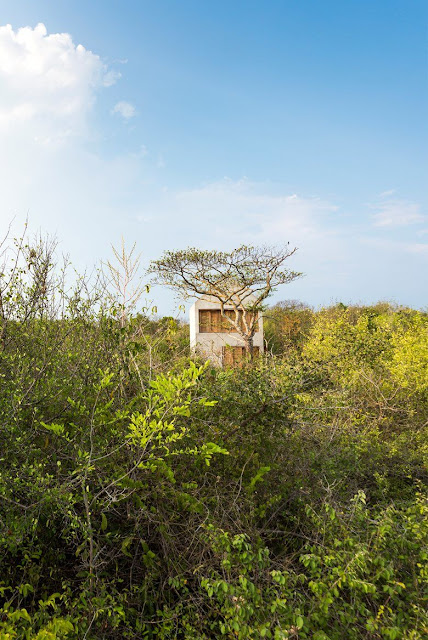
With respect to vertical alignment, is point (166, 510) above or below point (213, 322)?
below

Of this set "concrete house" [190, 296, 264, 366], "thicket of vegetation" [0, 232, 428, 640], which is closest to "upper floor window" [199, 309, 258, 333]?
"concrete house" [190, 296, 264, 366]

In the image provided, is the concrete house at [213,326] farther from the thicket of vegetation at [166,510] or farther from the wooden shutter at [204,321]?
the thicket of vegetation at [166,510]

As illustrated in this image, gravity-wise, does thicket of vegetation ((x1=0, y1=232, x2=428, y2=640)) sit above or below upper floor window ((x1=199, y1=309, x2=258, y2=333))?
below

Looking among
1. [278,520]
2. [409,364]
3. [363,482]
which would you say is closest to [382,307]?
[409,364]

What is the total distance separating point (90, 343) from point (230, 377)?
4.37 feet

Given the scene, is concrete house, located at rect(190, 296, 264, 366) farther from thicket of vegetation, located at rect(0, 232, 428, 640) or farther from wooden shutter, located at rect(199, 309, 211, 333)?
thicket of vegetation, located at rect(0, 232, 428, 640)

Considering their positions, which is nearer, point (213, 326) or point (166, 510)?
point (166, 510)

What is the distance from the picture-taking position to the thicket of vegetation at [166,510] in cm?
242

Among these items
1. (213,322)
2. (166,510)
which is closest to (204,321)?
(213,322)

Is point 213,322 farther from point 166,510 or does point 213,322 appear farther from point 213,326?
point 166,510

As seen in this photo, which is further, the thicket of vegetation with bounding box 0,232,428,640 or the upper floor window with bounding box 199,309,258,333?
the upper floor window with bounding box 199,309,258,333

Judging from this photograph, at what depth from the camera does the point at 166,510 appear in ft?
10.1

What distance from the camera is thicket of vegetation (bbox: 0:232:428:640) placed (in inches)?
95.1

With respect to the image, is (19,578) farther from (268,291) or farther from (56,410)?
(268,291)
